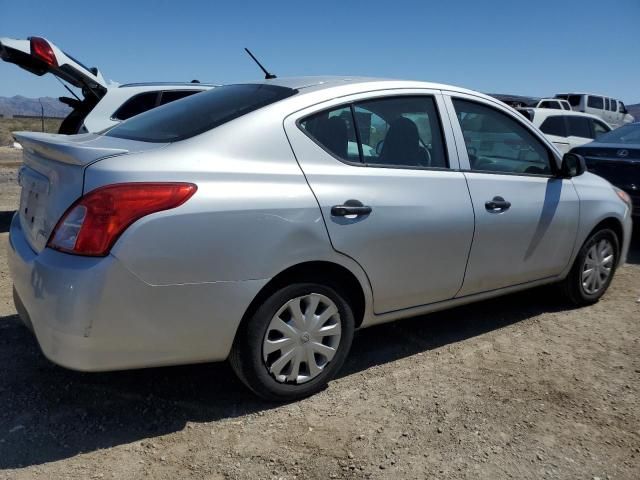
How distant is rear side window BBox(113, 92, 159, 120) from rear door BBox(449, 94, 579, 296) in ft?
14.9

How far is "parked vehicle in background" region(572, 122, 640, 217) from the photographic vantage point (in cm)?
647

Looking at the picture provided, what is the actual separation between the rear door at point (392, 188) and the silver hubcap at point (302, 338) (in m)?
0.30

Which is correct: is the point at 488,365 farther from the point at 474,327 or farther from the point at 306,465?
the point at 306,465

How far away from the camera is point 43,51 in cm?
617

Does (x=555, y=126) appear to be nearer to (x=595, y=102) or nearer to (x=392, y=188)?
(x=392, y=188)

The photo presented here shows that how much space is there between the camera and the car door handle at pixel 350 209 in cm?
292

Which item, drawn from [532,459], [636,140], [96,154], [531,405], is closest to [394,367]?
[531,405]

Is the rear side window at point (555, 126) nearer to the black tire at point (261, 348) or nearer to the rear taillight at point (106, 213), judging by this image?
the black tire at point (261, 348)

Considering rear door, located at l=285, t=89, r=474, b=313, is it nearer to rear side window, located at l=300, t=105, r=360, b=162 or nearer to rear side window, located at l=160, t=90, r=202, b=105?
rear side window, located at l=300, t=105, r=360, b=162

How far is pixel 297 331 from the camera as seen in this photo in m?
2.94

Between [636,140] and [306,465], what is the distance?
6583 millimetres

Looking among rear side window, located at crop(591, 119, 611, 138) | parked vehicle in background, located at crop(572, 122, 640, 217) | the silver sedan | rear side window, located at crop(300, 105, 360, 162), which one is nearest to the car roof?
the silver sedan

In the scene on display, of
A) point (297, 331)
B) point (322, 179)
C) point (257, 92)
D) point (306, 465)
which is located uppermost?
point (257, 92)

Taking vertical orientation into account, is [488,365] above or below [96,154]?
below
